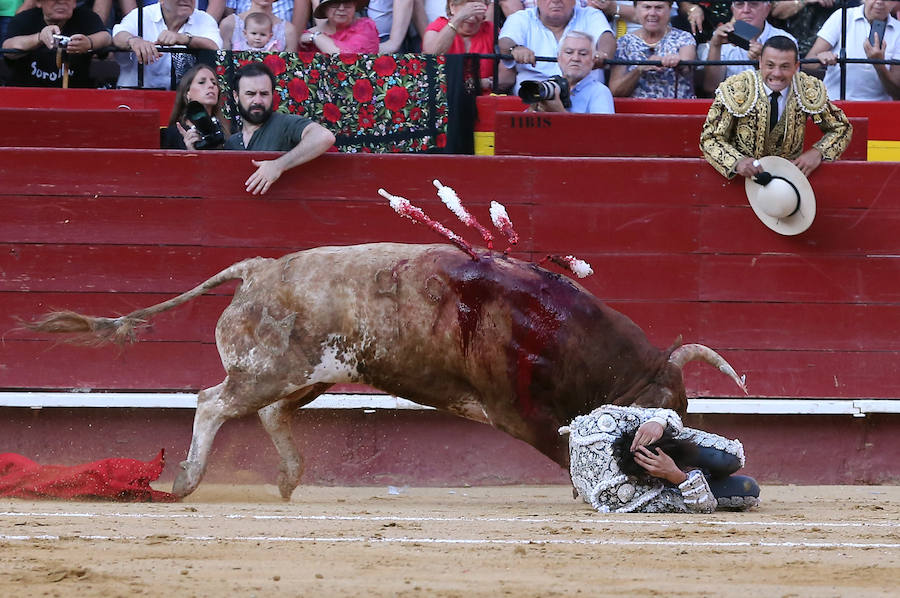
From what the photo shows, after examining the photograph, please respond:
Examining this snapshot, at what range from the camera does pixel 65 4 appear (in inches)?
299

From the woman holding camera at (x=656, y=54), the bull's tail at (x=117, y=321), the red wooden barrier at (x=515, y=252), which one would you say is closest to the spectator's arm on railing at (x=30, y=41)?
the red wooden barrier at (x=515, y=252)

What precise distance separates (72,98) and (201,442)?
7.75 feet

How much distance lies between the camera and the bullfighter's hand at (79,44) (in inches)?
292

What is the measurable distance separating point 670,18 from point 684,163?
1619mm

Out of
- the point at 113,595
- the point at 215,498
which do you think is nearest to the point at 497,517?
the point at 215,498

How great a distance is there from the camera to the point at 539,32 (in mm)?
7898

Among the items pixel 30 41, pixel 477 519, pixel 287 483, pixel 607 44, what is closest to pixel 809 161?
pixel 607 44

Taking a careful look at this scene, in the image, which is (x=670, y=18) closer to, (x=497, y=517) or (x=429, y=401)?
(x=429, y=401)

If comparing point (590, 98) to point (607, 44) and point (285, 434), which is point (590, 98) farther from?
point (285, 434)

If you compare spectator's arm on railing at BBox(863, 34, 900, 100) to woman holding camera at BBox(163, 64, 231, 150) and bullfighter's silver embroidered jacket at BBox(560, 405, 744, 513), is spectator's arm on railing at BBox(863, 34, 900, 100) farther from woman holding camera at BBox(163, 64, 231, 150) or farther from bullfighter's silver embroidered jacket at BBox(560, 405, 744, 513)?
woman holding camera at BBox(163, 64, 231, 150)

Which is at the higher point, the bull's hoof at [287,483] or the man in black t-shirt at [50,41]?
the man in black t-shirt at [50,41]

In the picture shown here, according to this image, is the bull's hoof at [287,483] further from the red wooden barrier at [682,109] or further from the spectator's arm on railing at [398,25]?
the spectator's arm on railing at [398,25]

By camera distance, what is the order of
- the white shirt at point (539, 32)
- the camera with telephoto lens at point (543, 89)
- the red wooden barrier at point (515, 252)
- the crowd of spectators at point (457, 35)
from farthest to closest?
1. the white shirt at point (539, 32)
2. the crowd of spectators at point (457, 35)
3. the camera with telephoto lens at point (543, 89)
4. the red wooden barrier at point (515, 252)

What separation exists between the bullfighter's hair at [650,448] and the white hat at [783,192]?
5.20ft
